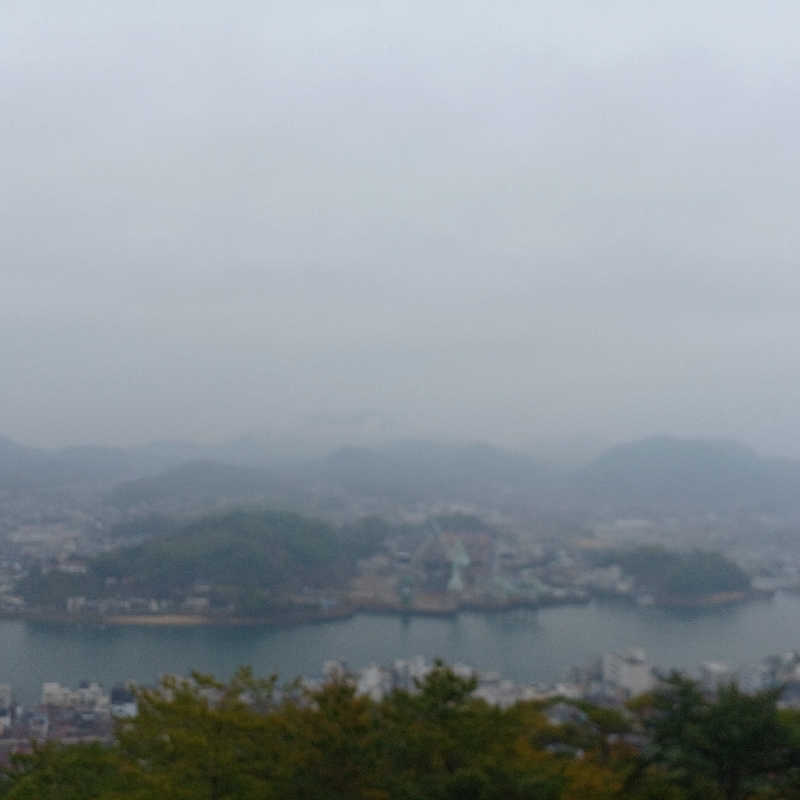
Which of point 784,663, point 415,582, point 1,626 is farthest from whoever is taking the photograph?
point 415,582

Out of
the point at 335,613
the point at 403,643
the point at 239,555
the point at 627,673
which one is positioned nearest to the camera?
the point at 627,673

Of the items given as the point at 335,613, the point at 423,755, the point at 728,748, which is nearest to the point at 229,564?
the point at 335,613

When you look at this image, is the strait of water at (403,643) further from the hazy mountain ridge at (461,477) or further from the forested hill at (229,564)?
the hazy mountain ridge at (461,477)

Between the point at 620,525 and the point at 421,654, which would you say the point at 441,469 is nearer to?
the point at 620,525

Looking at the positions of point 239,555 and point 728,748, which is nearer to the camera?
point 728,748

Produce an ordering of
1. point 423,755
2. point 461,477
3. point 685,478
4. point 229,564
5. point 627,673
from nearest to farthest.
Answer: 1. point 423,755
2. point 627,673
3. point 229,564
4. point 685,478
5. point 461,477

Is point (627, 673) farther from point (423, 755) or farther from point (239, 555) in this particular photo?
point (239, 555)

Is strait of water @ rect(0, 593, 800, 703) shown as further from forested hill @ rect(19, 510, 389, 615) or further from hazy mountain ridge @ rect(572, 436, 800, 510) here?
hazy mountain ridge @ rect(572, 436, 800, 510)

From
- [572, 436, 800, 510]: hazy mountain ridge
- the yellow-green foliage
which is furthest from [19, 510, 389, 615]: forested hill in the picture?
[572, 436, 800, 510]: hazy mountain ridge

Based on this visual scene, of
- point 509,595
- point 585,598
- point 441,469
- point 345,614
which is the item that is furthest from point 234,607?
point 441,469
